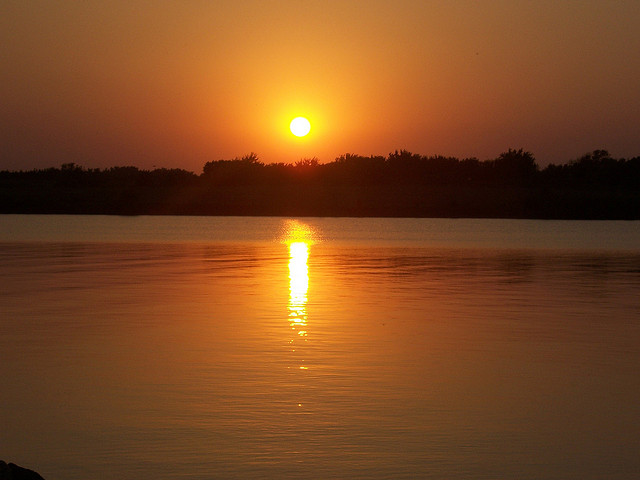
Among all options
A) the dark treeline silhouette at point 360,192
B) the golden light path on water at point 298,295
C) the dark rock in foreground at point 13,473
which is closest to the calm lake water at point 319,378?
the golden light path on water at point 298,295

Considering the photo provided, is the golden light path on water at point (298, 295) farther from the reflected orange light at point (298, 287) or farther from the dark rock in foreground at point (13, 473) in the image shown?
the dark rock in foreground at point (13, 473)

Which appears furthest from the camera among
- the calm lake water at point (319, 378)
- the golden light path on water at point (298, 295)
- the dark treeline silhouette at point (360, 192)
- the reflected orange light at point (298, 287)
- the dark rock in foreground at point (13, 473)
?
the dark treeline silhouette at point (360, 192)

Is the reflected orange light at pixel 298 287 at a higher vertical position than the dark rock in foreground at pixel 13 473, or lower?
lower

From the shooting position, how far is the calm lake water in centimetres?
620

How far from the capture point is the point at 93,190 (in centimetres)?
9000

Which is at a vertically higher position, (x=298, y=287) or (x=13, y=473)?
(x=13, y=473)

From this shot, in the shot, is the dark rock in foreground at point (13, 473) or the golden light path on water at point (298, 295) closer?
the dark rock in foreground at point (13, 473)

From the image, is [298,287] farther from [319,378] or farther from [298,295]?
[319,378]

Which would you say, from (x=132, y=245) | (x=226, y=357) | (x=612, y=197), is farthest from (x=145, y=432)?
(x=612, y=197)

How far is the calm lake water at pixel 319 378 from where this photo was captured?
20.3 ft

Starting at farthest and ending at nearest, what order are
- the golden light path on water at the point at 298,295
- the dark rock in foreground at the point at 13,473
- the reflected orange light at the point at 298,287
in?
the reflected orange light at the point at 298,287
the golden light path on water at the point at 298,295
the dark rock in foreground at the point at 13,473

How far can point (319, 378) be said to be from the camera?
8.62 metres

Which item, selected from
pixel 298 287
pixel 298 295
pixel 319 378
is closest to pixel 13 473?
pixel 319 378

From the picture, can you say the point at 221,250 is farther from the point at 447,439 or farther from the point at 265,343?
the point at 447,439
